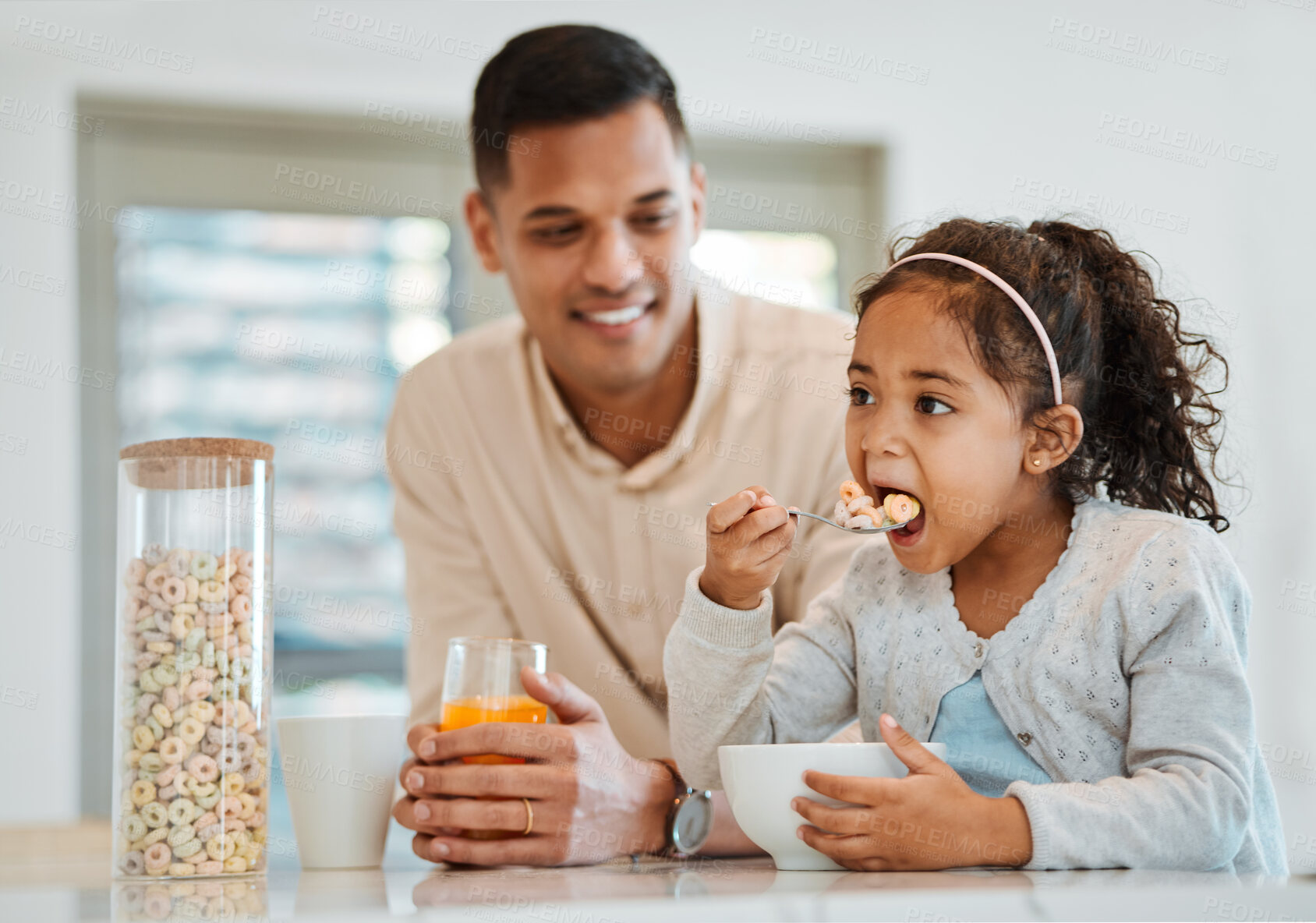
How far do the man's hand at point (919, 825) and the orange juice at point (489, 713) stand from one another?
1.04 ft

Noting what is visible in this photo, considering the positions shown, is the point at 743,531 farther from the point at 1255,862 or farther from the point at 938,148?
the point at 938,148

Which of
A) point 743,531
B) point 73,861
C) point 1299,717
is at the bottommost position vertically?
point 1299,717

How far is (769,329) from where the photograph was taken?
1.84 meters

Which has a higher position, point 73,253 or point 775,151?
point 775,151

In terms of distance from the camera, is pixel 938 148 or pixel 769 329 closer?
pixel 769 329

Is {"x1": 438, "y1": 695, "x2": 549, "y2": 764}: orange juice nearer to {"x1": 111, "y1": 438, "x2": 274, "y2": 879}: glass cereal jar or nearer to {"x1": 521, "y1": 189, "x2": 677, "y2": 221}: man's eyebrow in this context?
{"x1": 111, "y1": 438, "x2": 274, "y2": 879}: glass cereal jar

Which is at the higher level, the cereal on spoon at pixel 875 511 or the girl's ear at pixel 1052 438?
the girl's ear at pixel 1052 438

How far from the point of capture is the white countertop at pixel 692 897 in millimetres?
669

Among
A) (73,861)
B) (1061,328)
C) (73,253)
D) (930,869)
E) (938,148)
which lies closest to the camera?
(930,869)

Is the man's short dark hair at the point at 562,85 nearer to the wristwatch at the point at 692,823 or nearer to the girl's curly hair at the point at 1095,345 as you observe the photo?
the girl's curly hair at the point at 1095,345

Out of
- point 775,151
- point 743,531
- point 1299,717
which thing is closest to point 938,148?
point 775,151

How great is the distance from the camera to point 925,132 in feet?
11.5

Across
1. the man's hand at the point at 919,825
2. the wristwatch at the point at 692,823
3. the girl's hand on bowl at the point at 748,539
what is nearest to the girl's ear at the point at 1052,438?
the girl's hand on bowl at the point at 748,539

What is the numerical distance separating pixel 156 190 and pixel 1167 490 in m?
2.78
